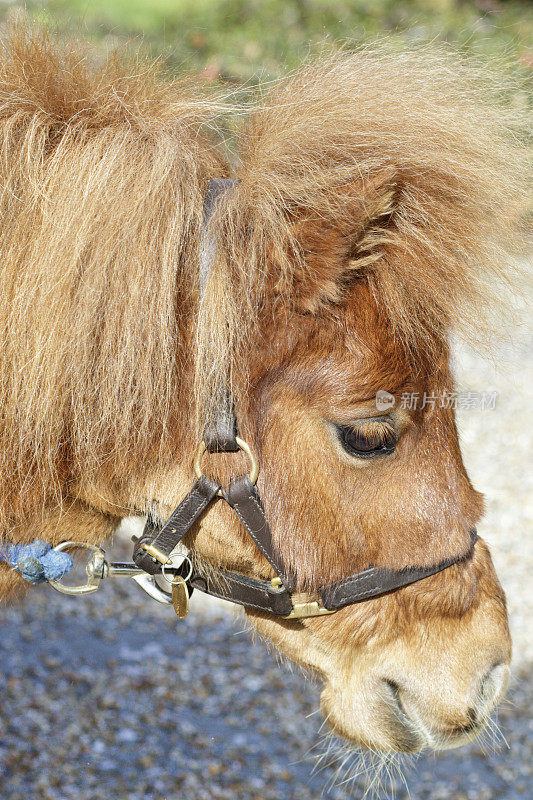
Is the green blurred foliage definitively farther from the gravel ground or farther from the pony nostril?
the pony nostril

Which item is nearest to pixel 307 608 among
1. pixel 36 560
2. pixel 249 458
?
pixel 249 458

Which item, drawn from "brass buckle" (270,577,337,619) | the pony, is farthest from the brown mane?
"brass buckle" (270,577,337,619)

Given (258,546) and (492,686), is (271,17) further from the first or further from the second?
(492,686)

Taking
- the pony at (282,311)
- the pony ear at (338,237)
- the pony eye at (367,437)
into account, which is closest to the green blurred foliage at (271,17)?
the pony at (282,311)

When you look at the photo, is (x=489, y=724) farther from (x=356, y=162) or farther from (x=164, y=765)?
(x=164, y=765)

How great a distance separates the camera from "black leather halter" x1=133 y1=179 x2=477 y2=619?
52.2 inches

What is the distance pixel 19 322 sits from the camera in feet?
Answer: 4.00

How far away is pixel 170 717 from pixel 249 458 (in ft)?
6.87

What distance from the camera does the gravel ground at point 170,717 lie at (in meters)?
2.69

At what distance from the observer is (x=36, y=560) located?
4.70ft

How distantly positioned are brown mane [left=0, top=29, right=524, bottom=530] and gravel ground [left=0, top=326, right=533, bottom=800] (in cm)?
82

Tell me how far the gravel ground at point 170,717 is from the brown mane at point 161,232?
0.82m

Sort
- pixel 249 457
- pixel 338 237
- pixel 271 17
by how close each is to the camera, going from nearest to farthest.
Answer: pixel 338 237, pixel 249 457, pixel 271 17

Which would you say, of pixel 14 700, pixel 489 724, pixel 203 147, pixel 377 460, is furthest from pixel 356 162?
pixel 14 700
